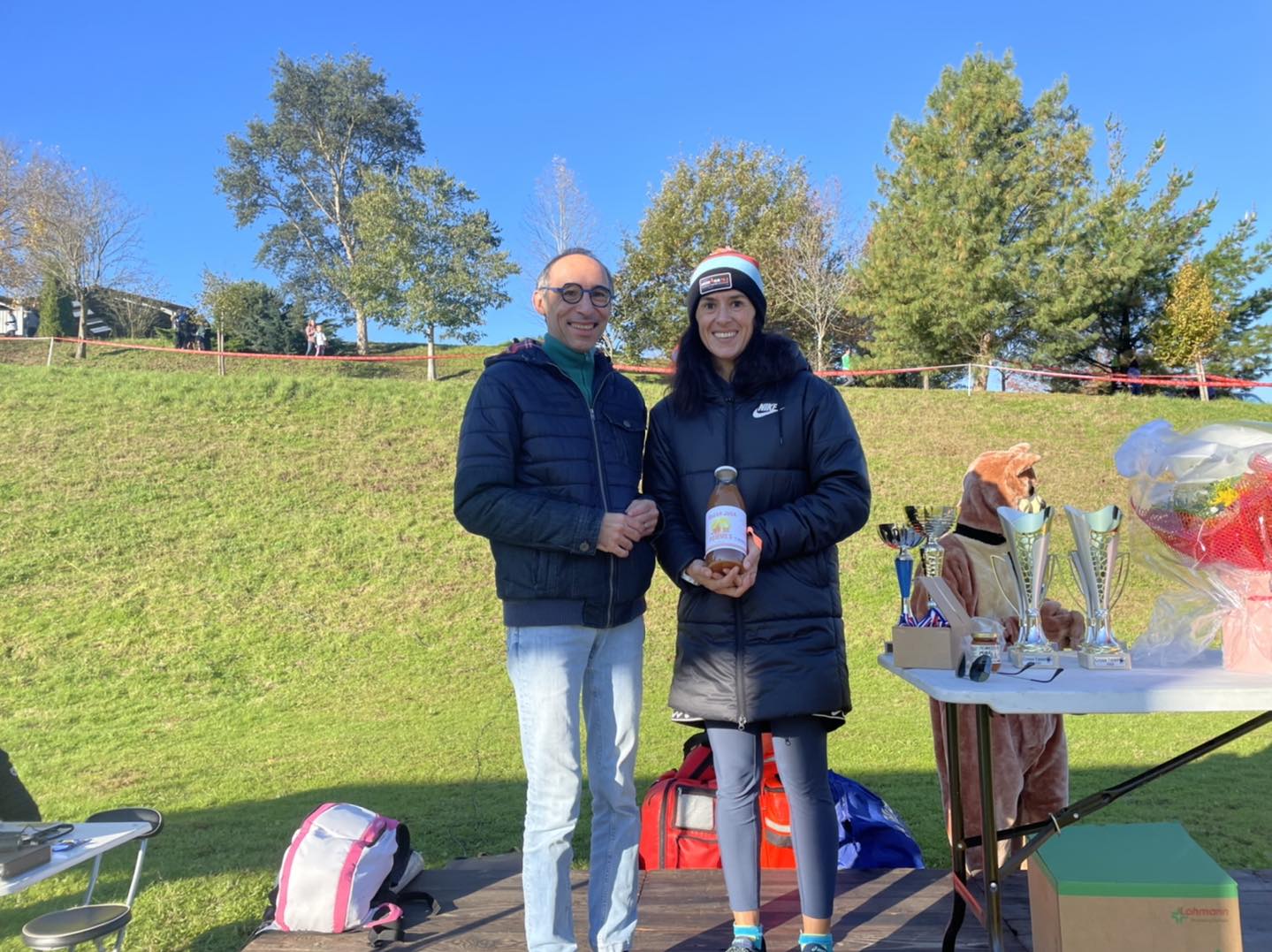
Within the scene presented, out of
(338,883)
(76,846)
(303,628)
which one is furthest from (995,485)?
(303,628)

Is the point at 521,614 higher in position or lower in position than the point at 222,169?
lower

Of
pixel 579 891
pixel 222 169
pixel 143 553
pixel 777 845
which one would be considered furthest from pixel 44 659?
pixel 222 169

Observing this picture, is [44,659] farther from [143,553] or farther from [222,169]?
[222,169]

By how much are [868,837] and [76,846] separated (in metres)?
2.49

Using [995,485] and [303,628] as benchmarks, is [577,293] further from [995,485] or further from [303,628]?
[303,628]

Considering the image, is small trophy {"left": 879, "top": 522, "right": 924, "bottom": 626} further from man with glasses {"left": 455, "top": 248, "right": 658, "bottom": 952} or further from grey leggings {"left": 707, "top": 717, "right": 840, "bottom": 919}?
man with glasses {"left": 455, "top": 248, "right": 658, "bottom": 952}

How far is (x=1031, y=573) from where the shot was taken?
2.31 metres

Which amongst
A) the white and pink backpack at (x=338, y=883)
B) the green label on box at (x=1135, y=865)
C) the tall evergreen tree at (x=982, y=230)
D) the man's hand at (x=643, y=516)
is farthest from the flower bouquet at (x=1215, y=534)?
the tall evergreen tree at (x=982, y=230)

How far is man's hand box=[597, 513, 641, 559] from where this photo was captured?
88.9 inches

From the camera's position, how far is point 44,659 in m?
7.34

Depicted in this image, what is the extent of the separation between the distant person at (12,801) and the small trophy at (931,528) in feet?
8.58

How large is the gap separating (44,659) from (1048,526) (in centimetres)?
791

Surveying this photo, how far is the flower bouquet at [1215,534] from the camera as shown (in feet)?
6.82

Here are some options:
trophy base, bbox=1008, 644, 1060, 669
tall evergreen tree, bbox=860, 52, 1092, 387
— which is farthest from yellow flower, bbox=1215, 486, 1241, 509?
tall evergreen tree, bbox=860, 52, 1092, 387
